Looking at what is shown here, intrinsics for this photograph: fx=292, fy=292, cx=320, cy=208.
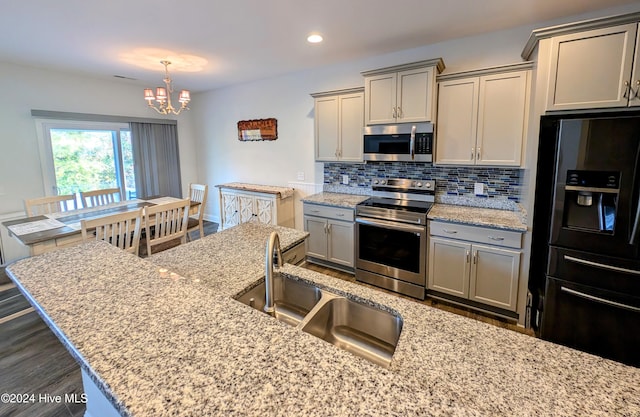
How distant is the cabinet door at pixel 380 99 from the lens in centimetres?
300

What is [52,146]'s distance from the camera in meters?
3.94

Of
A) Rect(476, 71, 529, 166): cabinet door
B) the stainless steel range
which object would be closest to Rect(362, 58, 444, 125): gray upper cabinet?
Rect(476, 71, 529, 166): cabinet door

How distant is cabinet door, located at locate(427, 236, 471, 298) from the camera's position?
263 centimetres

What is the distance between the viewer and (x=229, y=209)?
190 inches

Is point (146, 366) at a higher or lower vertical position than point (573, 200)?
lower

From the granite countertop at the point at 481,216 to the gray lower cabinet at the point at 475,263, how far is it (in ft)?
0.19

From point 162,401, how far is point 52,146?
15.7 feet

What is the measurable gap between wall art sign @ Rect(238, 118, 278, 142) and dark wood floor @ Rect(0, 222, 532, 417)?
323 centimetres

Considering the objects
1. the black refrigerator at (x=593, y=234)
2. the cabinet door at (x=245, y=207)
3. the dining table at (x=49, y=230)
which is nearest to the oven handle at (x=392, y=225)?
the black refrigerator at (x=593, y=234)

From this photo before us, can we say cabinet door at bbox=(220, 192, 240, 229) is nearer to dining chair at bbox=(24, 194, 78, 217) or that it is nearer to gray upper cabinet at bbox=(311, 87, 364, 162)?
gray upper cabinet at bbox=(311, 87, 364, 162)

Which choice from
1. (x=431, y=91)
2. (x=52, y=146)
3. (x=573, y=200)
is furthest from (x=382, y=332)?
(x=52, y=146)

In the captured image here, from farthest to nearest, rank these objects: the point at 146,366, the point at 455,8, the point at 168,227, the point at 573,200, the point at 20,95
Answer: the point at 20,95 < the point at 168,227 < the point at 455,8 < the point at 573,200 < the point at 146,366

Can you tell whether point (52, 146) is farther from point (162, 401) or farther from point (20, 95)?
point (162, 401)

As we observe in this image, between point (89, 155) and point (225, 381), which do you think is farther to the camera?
point (89, 155)
